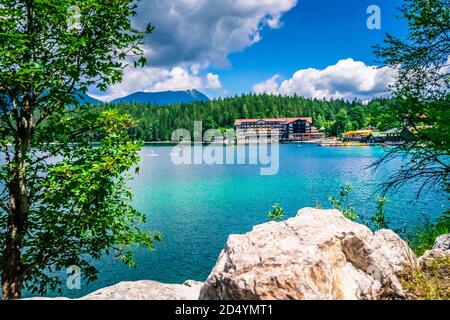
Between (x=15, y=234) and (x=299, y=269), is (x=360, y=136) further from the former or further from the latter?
(x=299, y=269)

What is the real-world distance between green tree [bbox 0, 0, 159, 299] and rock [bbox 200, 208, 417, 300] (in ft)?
12.6

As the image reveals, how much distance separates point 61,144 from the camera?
29.7 ft

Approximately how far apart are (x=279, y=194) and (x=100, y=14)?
3677 cm

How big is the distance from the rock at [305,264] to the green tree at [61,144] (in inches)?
151

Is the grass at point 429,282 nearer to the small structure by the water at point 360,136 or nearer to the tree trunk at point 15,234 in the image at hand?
the tree trunk at point 15,234

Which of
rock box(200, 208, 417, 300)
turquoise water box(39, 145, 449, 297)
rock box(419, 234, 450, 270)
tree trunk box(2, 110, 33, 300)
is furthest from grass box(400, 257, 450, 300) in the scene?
tree trunk box(2, 110, 33, 300)

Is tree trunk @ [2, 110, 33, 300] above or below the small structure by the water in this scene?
below

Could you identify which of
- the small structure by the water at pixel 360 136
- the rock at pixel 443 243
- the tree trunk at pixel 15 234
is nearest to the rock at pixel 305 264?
the rock at pixel 443 243

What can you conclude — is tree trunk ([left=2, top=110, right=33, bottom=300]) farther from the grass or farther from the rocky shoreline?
the grass

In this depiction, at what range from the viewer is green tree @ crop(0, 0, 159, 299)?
755 centimetres

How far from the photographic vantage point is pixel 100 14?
26.9 ft

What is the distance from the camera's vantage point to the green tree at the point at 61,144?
24.8 feet
